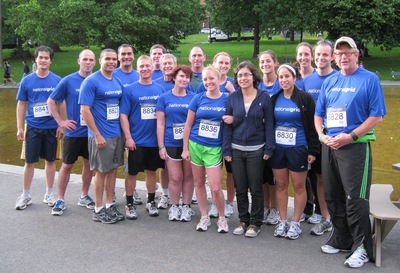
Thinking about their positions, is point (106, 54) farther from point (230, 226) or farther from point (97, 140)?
point (230, 226)

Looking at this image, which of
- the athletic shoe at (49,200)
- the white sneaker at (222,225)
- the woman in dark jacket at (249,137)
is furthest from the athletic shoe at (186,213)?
the athletic shoe at (49,200)

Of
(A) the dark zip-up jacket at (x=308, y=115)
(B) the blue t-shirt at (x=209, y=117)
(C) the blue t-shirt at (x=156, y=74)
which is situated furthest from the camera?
(C) the blue t-shirt at (x=156, y=74)

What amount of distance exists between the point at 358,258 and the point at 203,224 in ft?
5.84

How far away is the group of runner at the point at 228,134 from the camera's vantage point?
485 centimetres

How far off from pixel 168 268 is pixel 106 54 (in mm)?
2616

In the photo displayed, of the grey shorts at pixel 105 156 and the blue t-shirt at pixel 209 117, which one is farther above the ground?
the blue t-shirt at pixel 209 117

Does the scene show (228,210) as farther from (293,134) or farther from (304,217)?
(293,134)

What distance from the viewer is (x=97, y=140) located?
587cm

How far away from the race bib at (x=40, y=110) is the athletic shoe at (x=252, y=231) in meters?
2.94

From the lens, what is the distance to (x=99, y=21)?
1156 inches

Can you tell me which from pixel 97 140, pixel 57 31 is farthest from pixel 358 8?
pixel 97 140

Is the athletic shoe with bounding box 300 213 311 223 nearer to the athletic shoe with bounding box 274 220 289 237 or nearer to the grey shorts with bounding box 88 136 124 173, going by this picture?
the athletic shoe with bounding box 274 220 289 237

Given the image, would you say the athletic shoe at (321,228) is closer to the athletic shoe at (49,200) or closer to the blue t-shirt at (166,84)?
the blue t-shirt at (166,84)

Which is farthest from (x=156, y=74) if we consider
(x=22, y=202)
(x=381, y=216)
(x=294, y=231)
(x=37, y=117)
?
(x=381, y=216)
